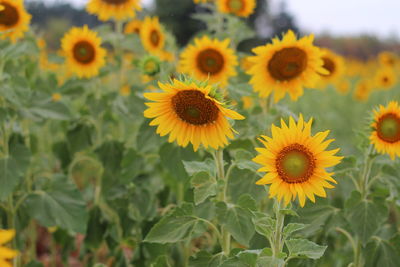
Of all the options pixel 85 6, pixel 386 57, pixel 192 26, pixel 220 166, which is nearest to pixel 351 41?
pixel 192 26

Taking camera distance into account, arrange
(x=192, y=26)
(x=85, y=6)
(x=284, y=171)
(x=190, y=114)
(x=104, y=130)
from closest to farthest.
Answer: (x=284, y=171), (x=190, y=114), (x=104, y=130), (x=85, y=6), (x=192, y=26)

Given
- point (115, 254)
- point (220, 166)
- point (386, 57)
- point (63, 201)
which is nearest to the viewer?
point (220, 166)

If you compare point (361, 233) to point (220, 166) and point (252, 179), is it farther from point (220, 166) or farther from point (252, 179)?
point (220, 166)

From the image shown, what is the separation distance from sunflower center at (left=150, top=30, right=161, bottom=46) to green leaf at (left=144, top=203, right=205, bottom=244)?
1.51 m

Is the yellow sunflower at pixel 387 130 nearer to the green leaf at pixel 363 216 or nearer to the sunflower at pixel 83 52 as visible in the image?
the green leaf at pixel 363 216

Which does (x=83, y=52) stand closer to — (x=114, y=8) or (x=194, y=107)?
(x=114, y=8)

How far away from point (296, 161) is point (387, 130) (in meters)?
0.50

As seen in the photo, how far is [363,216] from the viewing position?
183cm

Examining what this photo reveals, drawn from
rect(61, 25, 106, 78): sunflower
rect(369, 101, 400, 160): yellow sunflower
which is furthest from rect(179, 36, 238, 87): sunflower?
rect(369, 101, 400, 160): yellow sunflower

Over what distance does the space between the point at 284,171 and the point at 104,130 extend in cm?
151

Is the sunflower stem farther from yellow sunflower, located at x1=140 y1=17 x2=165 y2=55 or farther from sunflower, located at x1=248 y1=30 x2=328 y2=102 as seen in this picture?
yellow sunflower, located at x1=140 y1=17 x2=165 y2=55

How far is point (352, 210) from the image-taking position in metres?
1.83

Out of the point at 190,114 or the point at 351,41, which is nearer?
the point at 190,114

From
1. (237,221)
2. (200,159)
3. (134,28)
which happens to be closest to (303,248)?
(237,221)
